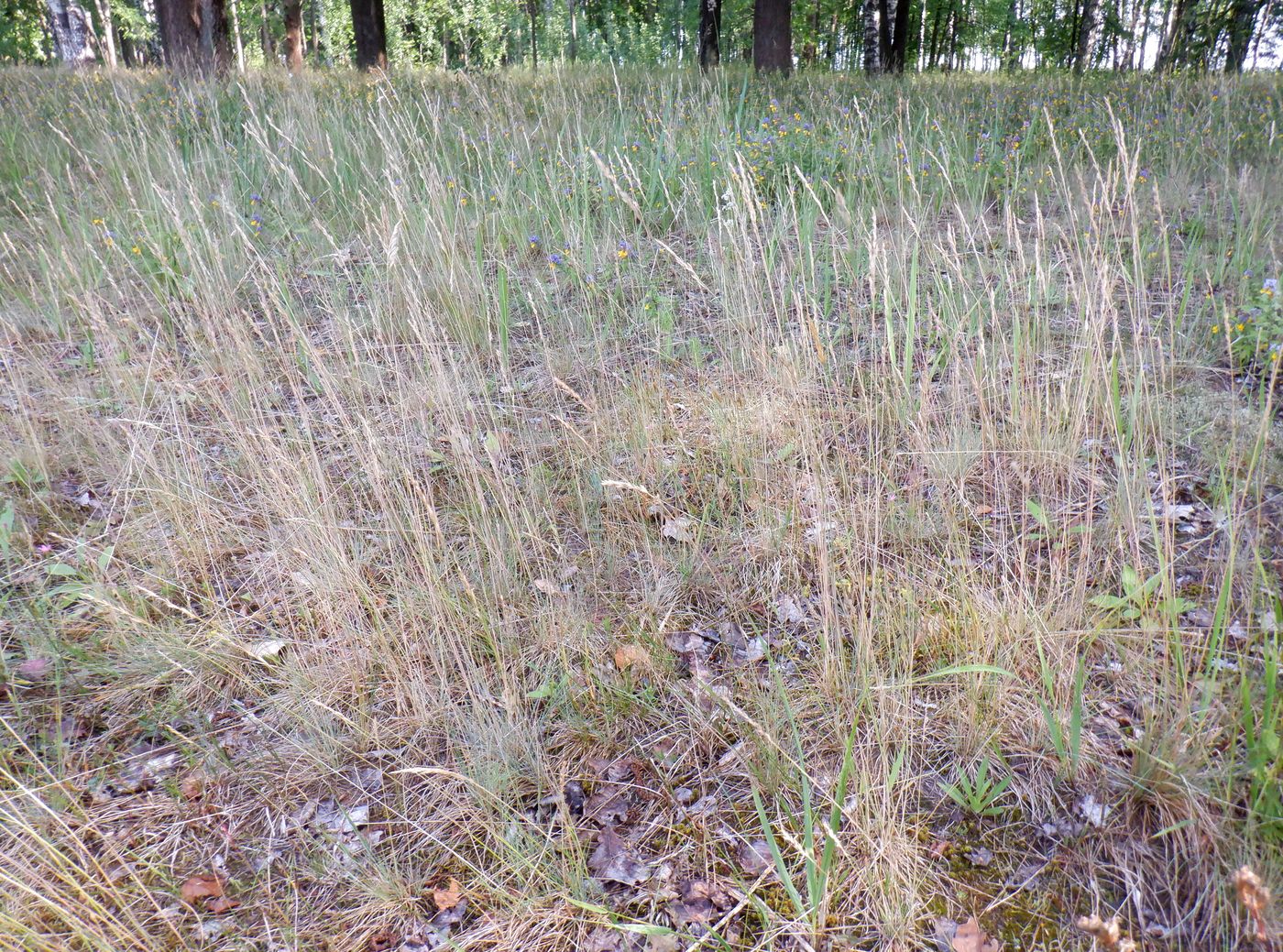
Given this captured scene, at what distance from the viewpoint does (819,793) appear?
1.73 metres

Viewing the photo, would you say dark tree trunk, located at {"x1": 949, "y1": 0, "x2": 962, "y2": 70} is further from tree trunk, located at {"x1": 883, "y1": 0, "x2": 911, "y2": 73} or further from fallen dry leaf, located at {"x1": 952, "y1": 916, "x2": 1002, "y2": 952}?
fallen dry leaf, located at {"x1": 952, "y1": 916, "x2": 1002, "y2": 952}

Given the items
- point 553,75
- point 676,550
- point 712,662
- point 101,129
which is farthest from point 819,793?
point 553,75

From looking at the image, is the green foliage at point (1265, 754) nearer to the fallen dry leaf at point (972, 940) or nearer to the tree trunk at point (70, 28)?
the fallen dry leaf at point (972, 940)

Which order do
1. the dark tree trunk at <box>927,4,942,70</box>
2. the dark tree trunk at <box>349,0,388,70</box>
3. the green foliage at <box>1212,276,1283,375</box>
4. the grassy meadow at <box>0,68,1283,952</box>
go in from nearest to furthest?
the grassy meadow at <box>0,68,1283,952</box> → the green foliage at <box>1212,276,1283,375</box> → the dark tree trunk at <box>349,0,388,70</box> → the dark tree trunk at <box>927,4,942,70</box>

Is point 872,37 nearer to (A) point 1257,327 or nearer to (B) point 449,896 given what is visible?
(A) point 1257,327

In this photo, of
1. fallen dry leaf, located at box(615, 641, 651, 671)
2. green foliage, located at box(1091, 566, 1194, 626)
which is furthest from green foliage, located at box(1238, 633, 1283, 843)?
fallen dry leaf, located at box(615, 641, 651, 671)

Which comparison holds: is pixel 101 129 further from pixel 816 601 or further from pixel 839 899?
pixel 839 899

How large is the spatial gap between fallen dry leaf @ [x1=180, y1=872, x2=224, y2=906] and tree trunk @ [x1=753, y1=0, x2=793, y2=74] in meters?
10.7

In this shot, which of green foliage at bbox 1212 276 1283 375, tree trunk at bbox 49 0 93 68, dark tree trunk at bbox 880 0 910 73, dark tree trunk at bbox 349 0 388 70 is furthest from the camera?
dark tree trunk at bbox 880 0 910 73

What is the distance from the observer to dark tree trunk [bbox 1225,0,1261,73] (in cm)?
878

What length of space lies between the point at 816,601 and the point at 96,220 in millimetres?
5014

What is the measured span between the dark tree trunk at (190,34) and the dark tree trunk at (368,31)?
195 centimetres

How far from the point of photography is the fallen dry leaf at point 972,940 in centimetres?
141

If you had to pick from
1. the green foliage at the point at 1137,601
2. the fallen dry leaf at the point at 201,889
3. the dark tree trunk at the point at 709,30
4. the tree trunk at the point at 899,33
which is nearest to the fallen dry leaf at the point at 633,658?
the fallen dry leaf at the point at 201,889
